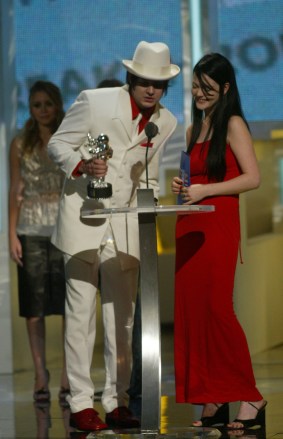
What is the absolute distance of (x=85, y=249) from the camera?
513 centimetres

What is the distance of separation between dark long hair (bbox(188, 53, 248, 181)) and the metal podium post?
527 mm

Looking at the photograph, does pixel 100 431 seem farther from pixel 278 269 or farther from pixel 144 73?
pixel 278 269

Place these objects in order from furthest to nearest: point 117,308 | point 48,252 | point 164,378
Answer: point 164,378 < point 48,252 < point 117,308

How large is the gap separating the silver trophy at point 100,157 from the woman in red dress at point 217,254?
38cm

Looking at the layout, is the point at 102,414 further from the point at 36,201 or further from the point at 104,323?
the point at 36,201

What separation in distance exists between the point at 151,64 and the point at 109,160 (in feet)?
1.44

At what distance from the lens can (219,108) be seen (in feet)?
16.5

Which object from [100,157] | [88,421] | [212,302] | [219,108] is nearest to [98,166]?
[100,157]

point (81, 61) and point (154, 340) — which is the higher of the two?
point (81, 61)

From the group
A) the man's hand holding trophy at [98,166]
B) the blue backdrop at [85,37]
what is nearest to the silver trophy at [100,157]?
the man's hand holding trophy at [98,166]

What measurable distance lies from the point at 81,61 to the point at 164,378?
2049mm

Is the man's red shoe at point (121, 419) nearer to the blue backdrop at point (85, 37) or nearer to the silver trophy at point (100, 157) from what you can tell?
the silver trophy at point (100, 157)

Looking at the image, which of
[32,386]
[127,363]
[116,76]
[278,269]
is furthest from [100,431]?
[116,76]

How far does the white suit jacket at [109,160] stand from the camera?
200 inches
